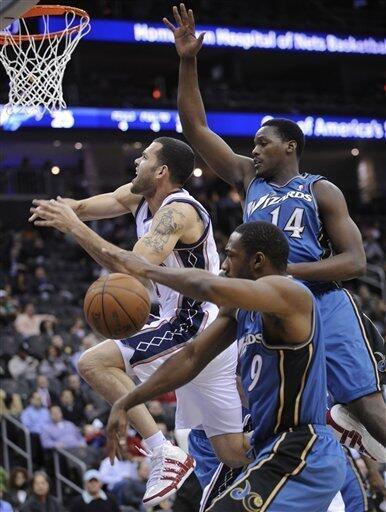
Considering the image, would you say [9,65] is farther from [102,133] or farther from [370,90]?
[370,90]

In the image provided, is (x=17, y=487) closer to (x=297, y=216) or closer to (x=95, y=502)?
(x=95, y=502)

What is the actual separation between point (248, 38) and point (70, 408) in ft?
43.1

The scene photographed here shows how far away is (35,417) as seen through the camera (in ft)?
42.2

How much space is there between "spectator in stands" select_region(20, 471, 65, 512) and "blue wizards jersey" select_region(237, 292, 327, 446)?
6.20 m

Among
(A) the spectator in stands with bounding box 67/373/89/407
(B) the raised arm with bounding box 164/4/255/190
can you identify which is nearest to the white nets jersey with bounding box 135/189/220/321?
(B) the raised arm with bounding box 164/4/255/190

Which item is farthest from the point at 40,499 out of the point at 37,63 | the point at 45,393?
the point at 37,63

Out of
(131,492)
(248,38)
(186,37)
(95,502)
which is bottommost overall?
(131,492)

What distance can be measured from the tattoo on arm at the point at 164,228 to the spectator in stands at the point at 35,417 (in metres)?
7.23

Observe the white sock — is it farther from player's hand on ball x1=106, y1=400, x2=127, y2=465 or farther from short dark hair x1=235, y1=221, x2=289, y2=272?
short dark hair x1=235, y1=221, x2=289, y2=272

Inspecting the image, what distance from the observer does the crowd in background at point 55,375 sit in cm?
1192

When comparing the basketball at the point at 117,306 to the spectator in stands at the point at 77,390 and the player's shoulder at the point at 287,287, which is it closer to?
the player's shoulder at the point at 287,287

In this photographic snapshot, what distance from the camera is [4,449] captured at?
13.2m

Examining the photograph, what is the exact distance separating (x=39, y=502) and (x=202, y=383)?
199 inches

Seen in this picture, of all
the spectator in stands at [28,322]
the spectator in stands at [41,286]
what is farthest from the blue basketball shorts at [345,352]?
the spectator in stands at [41,286]
